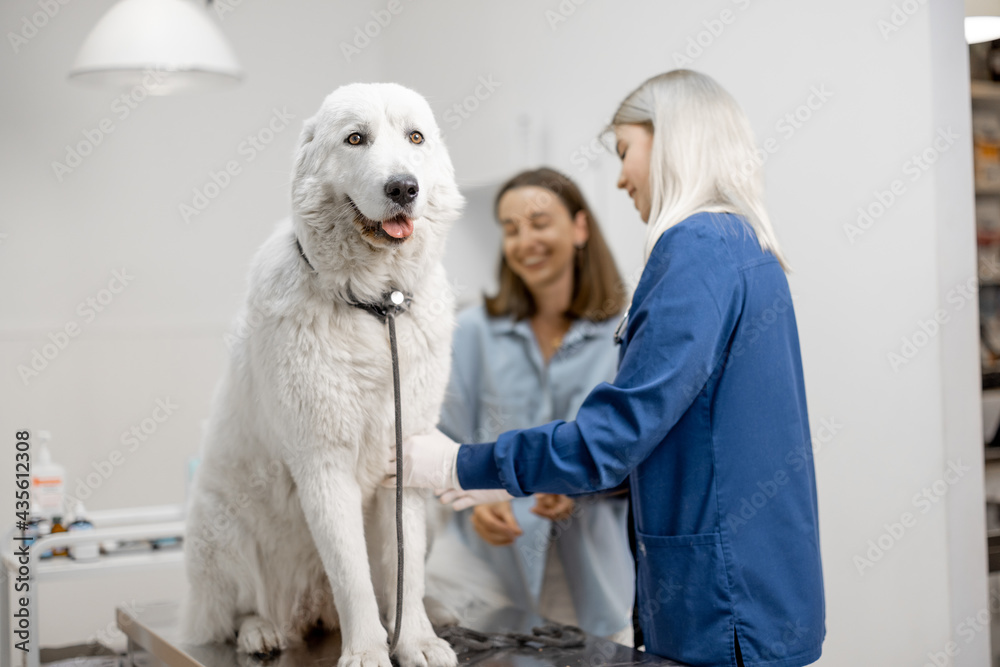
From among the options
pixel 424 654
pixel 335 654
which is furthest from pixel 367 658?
pixel 335 654

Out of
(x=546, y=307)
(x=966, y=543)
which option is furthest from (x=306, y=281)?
(x=966, y=543)

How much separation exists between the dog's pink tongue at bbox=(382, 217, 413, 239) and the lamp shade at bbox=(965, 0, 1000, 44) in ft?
5.14

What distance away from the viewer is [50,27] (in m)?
3.85

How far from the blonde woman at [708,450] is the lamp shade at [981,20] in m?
0.97

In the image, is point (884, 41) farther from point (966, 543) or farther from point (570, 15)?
point (570, 15)

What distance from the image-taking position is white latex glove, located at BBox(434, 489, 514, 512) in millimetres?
1636

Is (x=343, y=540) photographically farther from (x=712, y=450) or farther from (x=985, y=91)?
(x=985, y=91)

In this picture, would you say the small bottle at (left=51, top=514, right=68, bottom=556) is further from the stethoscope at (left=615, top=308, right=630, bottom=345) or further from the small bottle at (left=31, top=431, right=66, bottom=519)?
the stethoscope at (left=615, top=308, right=630, bottom=345)

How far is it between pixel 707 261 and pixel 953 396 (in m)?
1.07

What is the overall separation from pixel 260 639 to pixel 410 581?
14.3 inches

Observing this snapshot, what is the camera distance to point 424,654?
1486 millimetres

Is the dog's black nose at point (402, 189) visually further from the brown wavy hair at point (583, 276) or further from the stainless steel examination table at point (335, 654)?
the brown wavy hair at point (583, 276)

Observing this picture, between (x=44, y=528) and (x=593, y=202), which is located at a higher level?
(x=593, y=202)

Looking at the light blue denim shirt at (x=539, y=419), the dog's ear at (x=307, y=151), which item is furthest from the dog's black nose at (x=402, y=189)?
the light blue denim shirt at (x=539, y=419)
